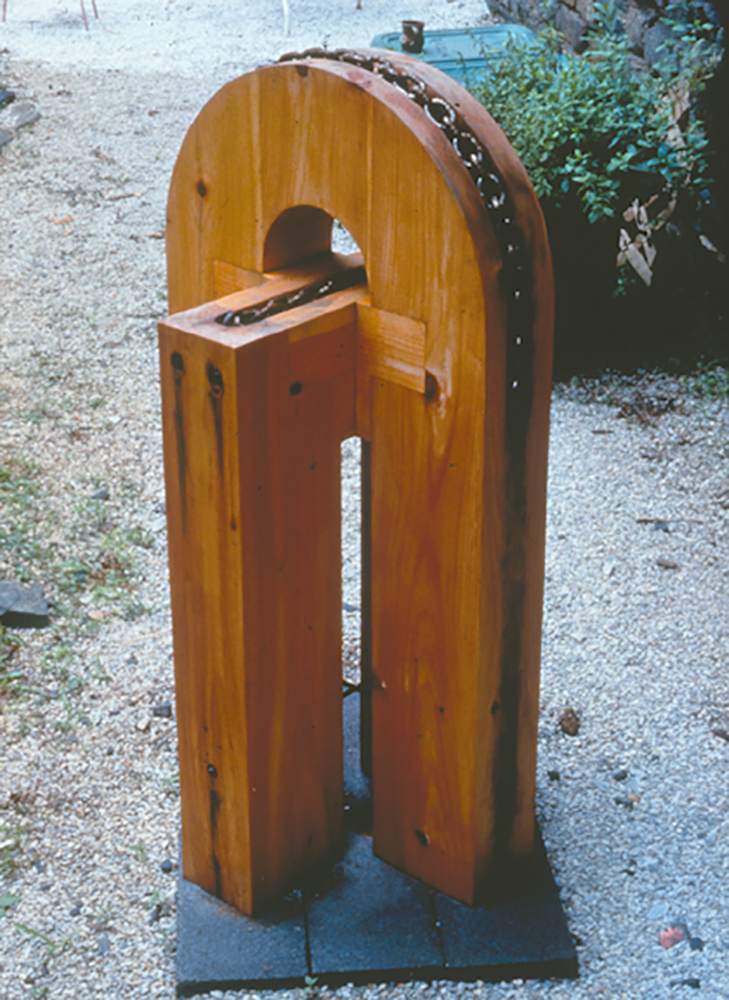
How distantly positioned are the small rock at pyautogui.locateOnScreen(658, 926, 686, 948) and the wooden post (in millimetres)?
315

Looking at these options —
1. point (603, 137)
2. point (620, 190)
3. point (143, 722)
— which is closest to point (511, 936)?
point (143, 722)

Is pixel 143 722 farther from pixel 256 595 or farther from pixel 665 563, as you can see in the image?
pixel 665 563

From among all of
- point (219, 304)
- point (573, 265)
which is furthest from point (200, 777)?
point (573, 265)

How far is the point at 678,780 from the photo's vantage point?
260cm

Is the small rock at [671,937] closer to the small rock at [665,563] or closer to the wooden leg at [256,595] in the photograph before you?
the wooden leg at [256,595]

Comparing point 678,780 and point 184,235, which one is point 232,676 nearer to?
point 184,235

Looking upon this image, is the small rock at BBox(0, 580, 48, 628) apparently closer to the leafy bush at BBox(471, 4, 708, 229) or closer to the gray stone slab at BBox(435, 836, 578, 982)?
the gray stone slab at BBox(435, 836, 578, 982)

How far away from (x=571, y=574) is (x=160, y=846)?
154 cm

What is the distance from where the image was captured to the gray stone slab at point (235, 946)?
2043 millimetres

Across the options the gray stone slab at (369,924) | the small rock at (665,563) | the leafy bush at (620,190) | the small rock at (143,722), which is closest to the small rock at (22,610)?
the small rock at (143,722)

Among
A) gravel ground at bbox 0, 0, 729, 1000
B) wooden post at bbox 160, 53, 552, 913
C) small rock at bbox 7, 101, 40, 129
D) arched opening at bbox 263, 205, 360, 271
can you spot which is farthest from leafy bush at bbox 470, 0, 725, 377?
small rock at bbox 7, 101, 40, 129

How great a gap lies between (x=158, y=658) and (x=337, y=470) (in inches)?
49.4

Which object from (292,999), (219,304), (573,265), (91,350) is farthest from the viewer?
(91,350)

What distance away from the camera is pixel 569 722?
2.78m
